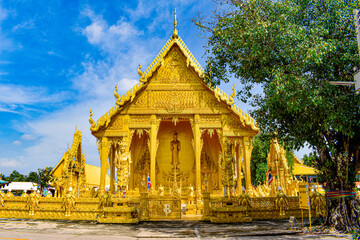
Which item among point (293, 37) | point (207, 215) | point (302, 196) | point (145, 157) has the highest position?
point (293, 37)

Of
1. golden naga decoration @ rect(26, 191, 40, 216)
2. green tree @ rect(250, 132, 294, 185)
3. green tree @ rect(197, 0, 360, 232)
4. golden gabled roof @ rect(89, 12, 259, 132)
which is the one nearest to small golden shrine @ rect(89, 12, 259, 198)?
golden gabled roof @ rect(89, 12, 259, 132)

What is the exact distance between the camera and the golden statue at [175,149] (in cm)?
1891

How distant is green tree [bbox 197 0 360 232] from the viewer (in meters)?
7.59

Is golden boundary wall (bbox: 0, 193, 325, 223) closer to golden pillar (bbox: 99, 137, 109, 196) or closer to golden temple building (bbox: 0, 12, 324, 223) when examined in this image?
golden temple building (bbox: 0, 12, 324, 223)

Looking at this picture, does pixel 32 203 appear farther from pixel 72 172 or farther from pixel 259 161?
pixel 259 161

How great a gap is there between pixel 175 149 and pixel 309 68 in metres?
11.7

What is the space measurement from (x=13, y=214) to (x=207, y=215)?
8.64m

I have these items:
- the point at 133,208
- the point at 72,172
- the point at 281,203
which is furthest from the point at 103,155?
the point at 281,203

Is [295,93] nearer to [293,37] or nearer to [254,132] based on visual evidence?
[293,37]

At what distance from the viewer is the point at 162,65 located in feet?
57.8

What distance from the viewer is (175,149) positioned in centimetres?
1906

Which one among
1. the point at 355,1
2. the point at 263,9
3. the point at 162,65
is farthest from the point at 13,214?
the point at 355,1

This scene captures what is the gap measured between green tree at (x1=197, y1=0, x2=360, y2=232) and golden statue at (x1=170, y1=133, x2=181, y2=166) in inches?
394

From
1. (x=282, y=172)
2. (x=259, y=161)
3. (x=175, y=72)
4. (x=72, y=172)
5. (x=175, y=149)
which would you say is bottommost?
(x=282, y=172)
